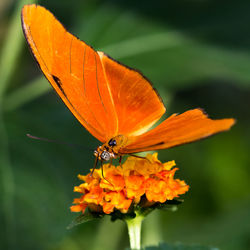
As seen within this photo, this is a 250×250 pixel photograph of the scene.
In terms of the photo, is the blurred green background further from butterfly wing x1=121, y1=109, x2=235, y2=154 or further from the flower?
butterfly wing x1=121, y1=109, x2=235, y2=154

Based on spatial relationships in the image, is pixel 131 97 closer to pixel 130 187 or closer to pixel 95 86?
pixel 95 86

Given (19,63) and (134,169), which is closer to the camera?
(134,169)

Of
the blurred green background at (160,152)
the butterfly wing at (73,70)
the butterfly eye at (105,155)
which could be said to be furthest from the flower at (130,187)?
the blurred green background at (160,152)

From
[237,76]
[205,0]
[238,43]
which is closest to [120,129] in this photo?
[237,76]

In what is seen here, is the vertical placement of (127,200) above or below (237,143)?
below

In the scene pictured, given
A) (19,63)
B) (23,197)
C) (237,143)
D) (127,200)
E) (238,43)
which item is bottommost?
(127,200)

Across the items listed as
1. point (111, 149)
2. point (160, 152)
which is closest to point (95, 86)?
point (111, 149)

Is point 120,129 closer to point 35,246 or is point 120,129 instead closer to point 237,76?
point 35,246
